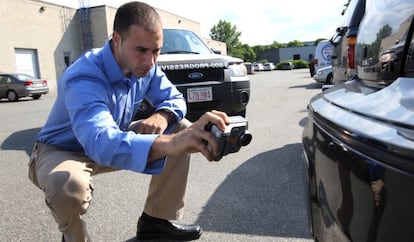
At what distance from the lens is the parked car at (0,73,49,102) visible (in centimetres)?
1794

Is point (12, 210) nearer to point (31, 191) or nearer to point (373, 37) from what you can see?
point (31, 191)

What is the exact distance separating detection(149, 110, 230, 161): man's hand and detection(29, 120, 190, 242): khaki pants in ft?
1.83

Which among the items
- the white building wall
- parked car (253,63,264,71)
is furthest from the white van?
parked car (253,63,264,71)

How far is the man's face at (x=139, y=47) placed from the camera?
184 cm

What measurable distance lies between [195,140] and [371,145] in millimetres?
623

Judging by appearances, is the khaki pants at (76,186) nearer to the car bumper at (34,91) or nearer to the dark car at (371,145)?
the dark car at (371,145)

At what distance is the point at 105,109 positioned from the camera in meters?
1.73

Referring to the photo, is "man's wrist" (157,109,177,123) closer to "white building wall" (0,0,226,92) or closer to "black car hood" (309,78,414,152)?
"black car hood" (309,78,414,152)

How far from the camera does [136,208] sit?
304 cm

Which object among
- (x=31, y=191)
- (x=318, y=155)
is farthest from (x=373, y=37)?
(x=31, y=191)

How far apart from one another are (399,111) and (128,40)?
129cm

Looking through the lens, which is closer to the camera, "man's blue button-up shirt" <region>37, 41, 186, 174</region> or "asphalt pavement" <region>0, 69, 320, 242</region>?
"man's blue button-up shirt" <region>37, 41, 186, 174</region>

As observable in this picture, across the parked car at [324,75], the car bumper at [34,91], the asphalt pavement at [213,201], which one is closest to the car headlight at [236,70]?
the asphalt pavement at [213,201]

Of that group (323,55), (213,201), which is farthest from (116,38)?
(323,55)
